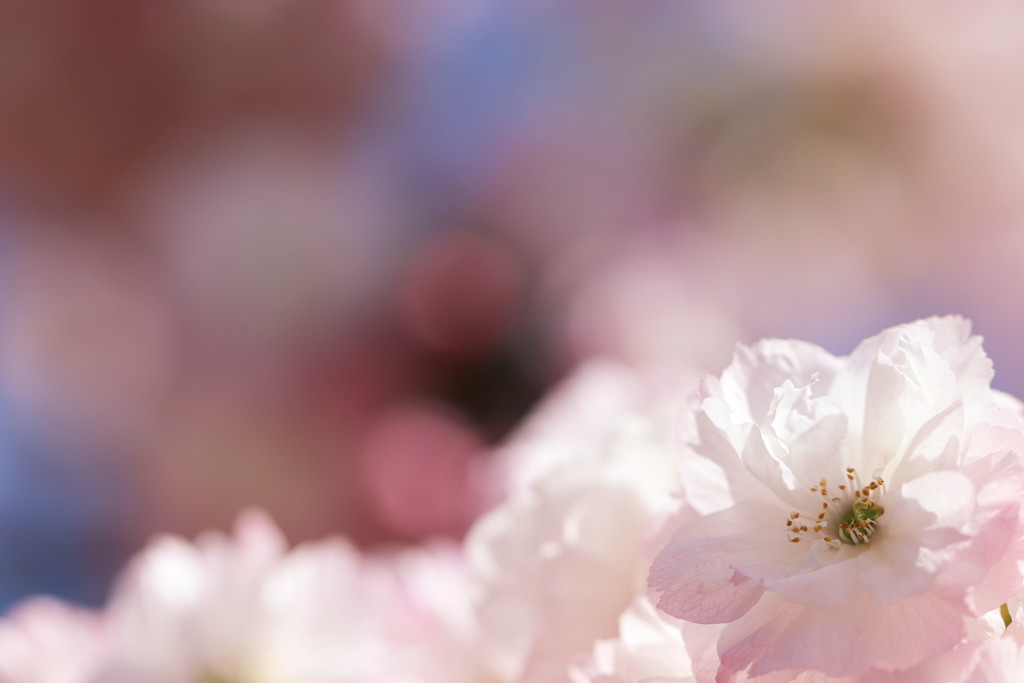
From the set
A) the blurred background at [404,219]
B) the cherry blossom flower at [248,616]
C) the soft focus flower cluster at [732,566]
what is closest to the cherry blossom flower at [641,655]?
the soft focus flower cluster at [732,566]

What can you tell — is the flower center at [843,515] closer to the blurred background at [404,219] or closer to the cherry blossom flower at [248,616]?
the cherry blossom flower at [248,616]

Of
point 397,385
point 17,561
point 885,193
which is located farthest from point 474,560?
point 885,193

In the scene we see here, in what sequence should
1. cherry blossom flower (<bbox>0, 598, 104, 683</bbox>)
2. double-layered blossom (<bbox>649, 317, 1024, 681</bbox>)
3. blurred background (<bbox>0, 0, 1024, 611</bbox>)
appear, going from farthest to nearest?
blurred background (<bbox>0, 0, 1024, 611</bbox>), cherry blossom flower (<bbox>0, 598, 104, 683</bbox>), double-layered blossom (<bbox>649, 317, 1024, 681</bbox>)

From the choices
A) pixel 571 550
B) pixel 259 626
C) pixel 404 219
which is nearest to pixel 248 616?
pixel 259 626

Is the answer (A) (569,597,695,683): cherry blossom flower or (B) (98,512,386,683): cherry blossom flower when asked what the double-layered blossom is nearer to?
(A) (569,597,695,683): cherry blossom flower

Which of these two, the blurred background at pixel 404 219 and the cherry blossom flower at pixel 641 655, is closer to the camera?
the cherry blossom flower at pixel 641 655

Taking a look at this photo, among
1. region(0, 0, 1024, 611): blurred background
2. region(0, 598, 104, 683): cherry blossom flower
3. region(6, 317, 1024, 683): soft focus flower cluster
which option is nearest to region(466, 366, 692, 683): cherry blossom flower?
region(6, 317, 1024, 683): soft focus flower cluster

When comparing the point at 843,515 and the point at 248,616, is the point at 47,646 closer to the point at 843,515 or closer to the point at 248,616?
the point at 248,616
